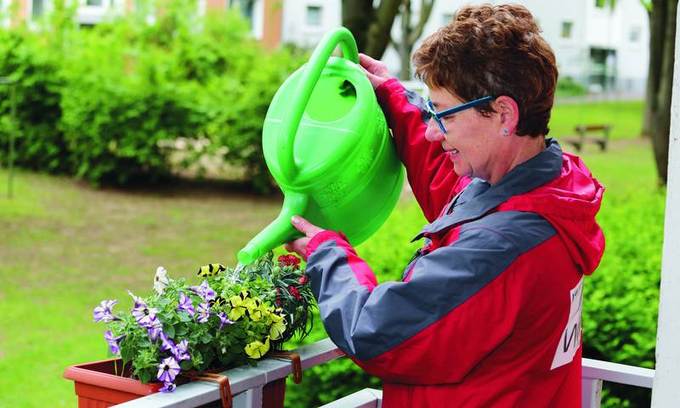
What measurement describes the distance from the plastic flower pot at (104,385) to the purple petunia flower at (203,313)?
0.14 metres

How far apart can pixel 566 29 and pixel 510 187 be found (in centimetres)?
3931

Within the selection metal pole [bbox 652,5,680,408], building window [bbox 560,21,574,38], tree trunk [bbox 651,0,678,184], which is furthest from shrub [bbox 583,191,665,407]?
building window [bbox 560,21,574,38]

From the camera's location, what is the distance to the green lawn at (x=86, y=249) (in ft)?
18.9

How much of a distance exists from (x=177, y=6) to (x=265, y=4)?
17.1 m

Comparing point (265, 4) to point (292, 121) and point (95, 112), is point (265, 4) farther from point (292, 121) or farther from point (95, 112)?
point (292, 121)

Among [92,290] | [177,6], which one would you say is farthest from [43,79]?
[92,290]

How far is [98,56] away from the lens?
1236 centimetres

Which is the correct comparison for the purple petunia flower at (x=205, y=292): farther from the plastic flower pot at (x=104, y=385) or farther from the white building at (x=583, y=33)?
the white building at (x=583, y=33)

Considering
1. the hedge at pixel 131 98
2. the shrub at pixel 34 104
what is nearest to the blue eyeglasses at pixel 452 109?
the hedge at pixel 131 98

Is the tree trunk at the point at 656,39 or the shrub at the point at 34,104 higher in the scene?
the tree trunk at the point at 656,39

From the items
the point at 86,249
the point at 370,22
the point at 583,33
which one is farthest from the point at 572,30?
the point at 370,22

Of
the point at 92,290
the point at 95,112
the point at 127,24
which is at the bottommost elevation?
the point at 92,290

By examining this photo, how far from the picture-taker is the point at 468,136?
182cm

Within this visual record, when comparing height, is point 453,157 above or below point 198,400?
above
